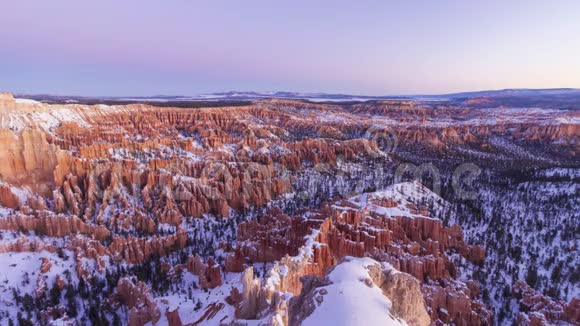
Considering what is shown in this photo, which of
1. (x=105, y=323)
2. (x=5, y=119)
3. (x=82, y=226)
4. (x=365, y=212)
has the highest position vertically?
(x=5, y=119)

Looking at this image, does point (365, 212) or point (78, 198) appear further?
point (78, 198)

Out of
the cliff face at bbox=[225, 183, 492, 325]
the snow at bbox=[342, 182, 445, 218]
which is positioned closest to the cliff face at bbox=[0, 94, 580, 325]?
the cliff face at bbox=[225, 183, 492, 325]

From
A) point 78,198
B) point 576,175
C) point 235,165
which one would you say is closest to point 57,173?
point 78,198

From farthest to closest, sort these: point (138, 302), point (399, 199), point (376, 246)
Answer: point (399, 199) → point (376, 246) → point (138, 302)

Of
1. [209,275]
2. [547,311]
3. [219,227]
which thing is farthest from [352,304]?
[219,227]

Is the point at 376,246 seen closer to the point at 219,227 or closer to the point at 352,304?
the point at 352,304

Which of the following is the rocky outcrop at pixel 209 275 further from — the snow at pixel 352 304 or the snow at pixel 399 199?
the snow at pixel 352 304

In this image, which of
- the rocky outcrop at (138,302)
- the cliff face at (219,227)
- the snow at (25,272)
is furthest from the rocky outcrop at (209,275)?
the snow at (25,272)

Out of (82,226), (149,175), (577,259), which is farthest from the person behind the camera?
(149,175)

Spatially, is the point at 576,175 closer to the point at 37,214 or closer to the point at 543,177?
the point at 543,177
